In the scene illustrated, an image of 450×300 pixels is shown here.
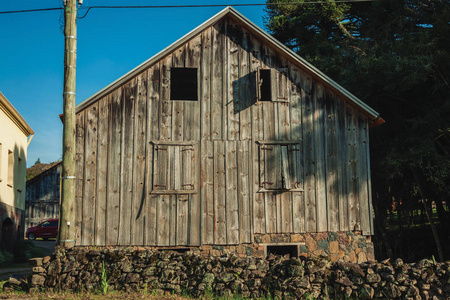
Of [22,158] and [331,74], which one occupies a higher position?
[331,74]

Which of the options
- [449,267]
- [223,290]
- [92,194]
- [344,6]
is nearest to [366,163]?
[449,267]

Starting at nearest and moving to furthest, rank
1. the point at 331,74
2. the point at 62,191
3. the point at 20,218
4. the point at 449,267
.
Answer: the point at 449,267
the point at 62,191
the point at 331,74
the point at 20,218

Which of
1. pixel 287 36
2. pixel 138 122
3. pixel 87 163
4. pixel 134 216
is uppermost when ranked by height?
pixel 287 36

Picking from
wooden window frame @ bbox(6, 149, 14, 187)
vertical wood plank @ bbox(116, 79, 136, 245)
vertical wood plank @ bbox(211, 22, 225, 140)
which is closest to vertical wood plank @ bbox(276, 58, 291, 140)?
vertical wood plank @ bbox(211, 22, 225, 140)

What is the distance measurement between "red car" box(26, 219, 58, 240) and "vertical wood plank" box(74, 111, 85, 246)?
2051 cm

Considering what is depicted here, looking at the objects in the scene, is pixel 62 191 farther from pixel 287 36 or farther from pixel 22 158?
pixel 287 36

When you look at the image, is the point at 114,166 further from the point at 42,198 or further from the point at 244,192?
the point at 42,198

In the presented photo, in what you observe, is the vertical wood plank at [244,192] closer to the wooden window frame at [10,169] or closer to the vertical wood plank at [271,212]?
the vertical wood plank at [271,212]

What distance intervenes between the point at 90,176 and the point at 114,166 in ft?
2.33

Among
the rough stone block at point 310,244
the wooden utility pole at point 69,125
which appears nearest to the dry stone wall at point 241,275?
the wooden utility pole at point 69,125

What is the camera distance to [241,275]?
1000 cm

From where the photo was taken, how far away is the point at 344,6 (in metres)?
23.3

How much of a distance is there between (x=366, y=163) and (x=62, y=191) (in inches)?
339

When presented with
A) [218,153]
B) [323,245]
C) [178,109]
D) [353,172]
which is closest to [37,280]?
[218,153]
